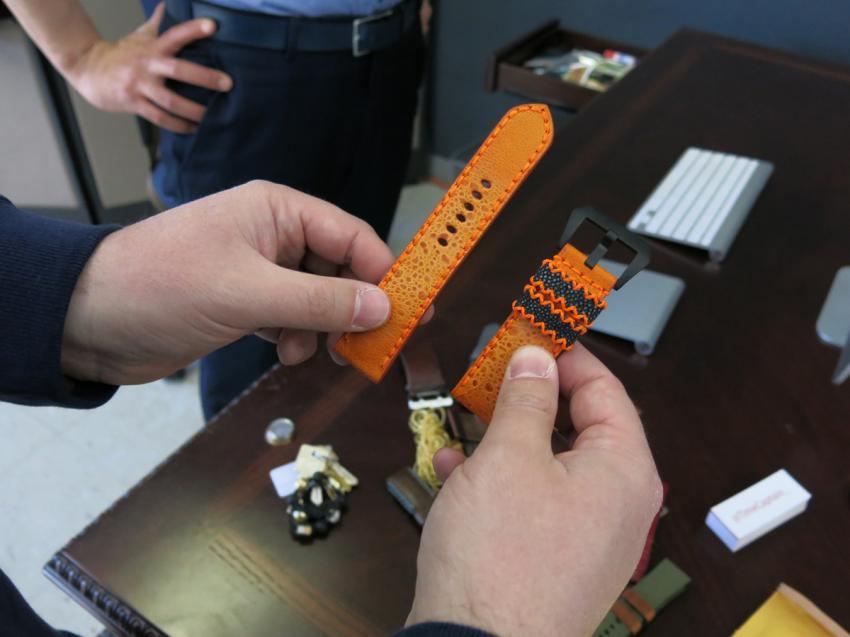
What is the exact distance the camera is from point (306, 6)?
87cm

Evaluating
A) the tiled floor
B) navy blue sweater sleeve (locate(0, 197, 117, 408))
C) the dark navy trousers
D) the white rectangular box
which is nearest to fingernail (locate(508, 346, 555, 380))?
the white rectangular box

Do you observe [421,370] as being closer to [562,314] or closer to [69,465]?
[562,314]

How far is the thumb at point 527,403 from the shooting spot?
41cm

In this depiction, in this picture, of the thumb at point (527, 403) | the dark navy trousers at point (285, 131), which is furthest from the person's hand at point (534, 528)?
the dark navy trousers at point (285, 131)

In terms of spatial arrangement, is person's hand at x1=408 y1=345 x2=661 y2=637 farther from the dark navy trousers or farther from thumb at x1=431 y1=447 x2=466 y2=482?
the dark navy trousers

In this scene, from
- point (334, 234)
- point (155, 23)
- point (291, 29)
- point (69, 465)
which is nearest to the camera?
point (334, 234)

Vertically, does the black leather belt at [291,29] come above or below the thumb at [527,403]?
above

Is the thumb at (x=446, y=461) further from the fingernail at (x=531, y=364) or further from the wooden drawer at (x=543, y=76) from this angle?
the wooden drawer at (x=543, y=76)

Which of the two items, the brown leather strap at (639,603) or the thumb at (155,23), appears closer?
the brown leather strap at (639,603)

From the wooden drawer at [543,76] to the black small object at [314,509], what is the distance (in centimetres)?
110

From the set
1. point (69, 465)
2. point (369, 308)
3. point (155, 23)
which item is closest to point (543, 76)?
point (155, 23)

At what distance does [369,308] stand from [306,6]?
0.57 m

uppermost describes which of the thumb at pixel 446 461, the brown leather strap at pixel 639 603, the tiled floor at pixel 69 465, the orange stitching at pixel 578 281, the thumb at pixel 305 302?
the orange stitching at pixel 578 281

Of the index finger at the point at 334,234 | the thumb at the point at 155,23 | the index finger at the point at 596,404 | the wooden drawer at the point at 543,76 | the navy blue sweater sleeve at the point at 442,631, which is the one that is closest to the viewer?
the navy blue sweater sleeve at the point at 442,631
